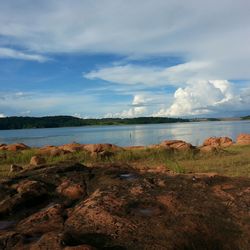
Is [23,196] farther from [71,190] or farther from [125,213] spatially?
[125,213]

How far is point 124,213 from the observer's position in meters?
3.52

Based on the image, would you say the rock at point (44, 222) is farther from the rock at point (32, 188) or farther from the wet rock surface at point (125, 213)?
the rock at point (32, 188)

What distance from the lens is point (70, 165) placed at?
5.56 metres

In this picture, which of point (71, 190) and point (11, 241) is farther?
point (71, 190)

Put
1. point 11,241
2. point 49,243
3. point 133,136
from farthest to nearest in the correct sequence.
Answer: point 133,136 → point 11,241 → point 49,243

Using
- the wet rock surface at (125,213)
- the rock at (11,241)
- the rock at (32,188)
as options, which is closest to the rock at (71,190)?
the wet rock surface at (125,213)

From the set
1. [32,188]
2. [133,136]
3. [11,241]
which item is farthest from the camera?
[133,136]

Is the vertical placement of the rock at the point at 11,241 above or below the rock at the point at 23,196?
below

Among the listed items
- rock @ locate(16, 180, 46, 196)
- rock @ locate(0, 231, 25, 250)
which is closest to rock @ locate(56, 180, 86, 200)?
rock @ locate(16, 180, 46, 196)

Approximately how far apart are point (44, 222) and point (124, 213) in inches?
28.2

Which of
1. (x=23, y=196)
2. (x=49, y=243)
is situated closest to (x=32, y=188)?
(x=23, y=196)

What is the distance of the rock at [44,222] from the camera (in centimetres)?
336

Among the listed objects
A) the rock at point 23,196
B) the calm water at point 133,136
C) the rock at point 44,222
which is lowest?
the calm water at point 133,136

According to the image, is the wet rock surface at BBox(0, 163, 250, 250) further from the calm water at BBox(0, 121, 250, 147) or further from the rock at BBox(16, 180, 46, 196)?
the calm water at BBox(0, 121, 250, 147)
